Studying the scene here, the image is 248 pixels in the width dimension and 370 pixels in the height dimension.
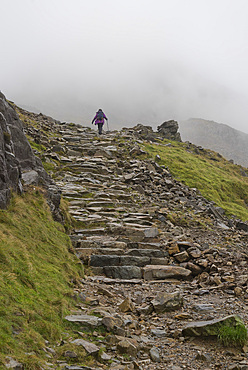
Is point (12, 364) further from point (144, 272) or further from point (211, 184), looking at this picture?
point (211, 184)

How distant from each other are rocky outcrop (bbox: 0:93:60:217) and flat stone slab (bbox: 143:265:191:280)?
5.27 m

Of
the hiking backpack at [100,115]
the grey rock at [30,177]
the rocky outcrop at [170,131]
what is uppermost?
the rocky outcrop at [170,131]

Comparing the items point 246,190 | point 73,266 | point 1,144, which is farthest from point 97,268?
point 246,190

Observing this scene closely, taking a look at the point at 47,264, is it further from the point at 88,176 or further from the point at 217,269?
the point at 88,176

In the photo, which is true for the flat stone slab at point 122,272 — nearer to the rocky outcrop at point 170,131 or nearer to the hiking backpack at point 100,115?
the hiking backpack at point 100,115

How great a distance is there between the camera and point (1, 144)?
11094mm

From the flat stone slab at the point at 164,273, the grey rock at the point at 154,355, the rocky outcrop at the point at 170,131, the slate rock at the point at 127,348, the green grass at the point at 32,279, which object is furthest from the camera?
the rocky outcrop at the point at 170,131

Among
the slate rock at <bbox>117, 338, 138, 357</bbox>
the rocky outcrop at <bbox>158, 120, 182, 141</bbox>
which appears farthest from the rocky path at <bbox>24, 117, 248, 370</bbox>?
the rocky outcrop at <bbox>158, 120, 182, 141</bbox>

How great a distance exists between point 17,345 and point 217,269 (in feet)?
31.3

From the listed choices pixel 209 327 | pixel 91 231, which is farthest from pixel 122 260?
pixel 209 327

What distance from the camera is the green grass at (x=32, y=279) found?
16.8ft

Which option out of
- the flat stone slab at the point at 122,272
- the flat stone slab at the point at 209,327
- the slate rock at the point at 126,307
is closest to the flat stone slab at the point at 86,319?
the slate rock at the point at 126,307

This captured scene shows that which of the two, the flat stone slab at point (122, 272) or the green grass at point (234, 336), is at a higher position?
the green grass at point (234, 336)

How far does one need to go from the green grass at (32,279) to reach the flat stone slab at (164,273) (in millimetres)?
3036
